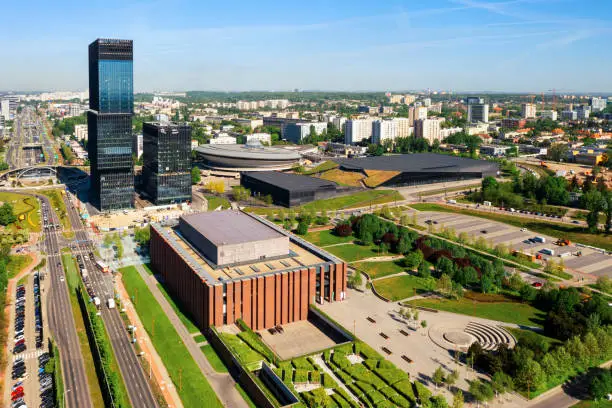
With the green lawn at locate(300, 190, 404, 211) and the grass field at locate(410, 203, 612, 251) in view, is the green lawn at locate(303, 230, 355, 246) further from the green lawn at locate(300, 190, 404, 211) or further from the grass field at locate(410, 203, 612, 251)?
the grass field at locate(410, 203, 612, 251)

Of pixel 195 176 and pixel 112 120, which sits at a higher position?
pixel 112 120

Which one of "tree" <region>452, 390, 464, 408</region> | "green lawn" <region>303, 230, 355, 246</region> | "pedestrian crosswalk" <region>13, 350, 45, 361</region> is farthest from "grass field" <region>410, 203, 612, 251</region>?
"pedestrian crosswalk" <region>13, 350, 45, 361</region>

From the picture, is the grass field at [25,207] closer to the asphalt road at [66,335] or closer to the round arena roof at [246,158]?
the asphalt road at [66,335]

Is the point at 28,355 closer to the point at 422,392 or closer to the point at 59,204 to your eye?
the point at 422,392

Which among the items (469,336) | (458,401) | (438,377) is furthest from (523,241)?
(458,401)

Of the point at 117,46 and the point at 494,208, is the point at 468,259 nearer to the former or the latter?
the point at 494,208

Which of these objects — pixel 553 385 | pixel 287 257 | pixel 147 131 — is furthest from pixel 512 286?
pixel 147 131

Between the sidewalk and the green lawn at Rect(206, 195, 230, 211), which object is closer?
the sidewalk
